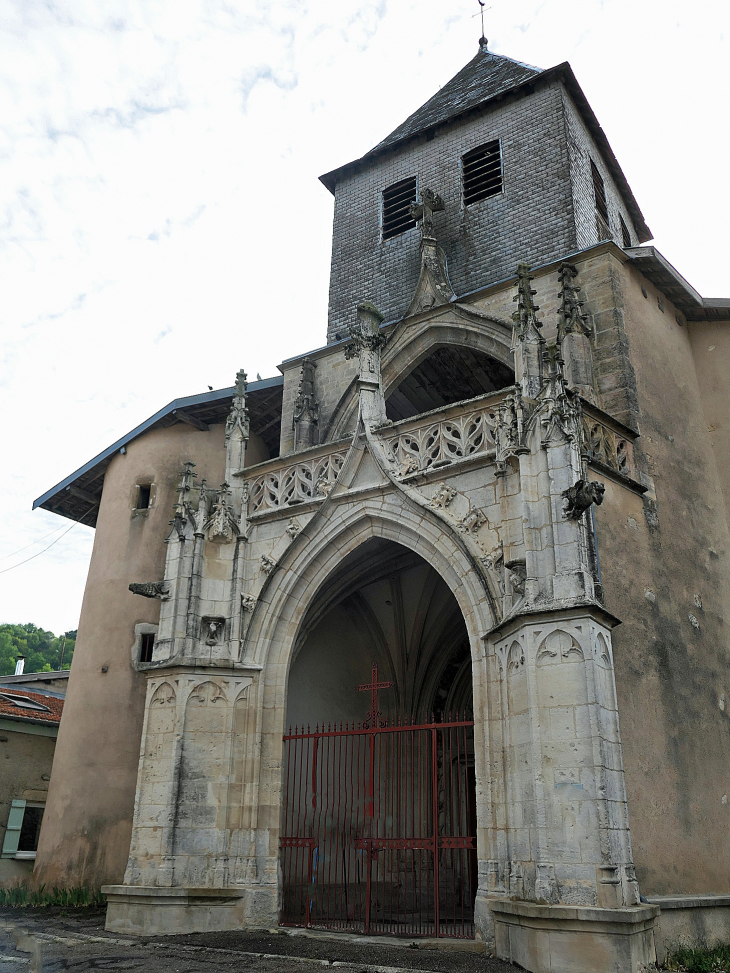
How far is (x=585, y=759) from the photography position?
7109mm

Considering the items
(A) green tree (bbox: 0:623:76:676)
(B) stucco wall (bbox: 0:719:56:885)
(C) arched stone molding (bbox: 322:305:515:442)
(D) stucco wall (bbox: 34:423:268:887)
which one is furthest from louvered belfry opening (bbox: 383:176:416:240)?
(A) green tree (bbox: 0:623:76:676)

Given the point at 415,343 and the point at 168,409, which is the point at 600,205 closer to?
the point at 415,343

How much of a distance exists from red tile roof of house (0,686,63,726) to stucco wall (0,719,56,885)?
18 centimetres

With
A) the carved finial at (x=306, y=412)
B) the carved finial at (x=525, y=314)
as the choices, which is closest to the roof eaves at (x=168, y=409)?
the carved finial at (x=306, y=412)

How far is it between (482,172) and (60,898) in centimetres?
1338

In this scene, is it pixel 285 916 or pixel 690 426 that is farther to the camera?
pixel 690 426

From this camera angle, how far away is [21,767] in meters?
15.6

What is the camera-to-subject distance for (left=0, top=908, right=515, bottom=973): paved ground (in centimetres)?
701

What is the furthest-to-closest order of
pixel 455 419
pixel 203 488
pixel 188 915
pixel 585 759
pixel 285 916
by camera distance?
pixel 203 488, pixel 285 916, pixel 455 419, pixel 188 915, pixel 585 759

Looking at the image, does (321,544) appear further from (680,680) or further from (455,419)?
(680,680)

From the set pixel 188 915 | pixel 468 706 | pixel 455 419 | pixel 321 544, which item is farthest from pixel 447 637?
pixel 188 915

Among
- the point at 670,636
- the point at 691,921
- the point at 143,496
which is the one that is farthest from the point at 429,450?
the point at 143,496

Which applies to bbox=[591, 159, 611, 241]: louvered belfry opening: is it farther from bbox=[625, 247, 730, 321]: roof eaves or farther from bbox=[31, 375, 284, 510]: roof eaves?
bbox=[31, 375, 284, 510]: roof eaves

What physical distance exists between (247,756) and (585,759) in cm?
423
